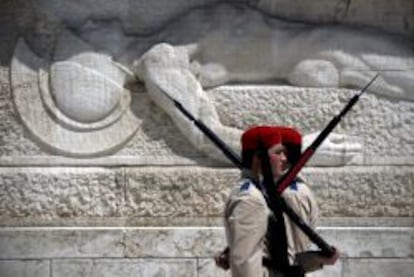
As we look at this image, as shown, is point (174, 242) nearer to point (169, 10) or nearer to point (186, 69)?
point (186, 69)

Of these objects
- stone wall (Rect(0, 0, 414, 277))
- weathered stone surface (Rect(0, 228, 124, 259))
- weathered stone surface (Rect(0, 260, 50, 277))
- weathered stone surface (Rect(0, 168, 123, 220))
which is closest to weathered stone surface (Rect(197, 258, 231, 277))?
stone wall (Rect(0, 0, 414, 277))

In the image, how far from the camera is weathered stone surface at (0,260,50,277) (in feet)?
20.1

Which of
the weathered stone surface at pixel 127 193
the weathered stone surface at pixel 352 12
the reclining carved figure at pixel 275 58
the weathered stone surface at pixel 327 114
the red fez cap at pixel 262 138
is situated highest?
the weathered stone surface at pixel 352 12

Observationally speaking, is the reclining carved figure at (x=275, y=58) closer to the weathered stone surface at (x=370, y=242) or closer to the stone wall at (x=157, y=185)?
the stone wall at (x=157, y=185)

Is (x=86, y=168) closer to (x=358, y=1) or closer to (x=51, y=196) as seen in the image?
(x=51, y=196)

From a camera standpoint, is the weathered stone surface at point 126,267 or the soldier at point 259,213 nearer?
the soldier at point 259,213

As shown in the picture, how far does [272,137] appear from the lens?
12.6ft

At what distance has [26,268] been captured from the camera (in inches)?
242

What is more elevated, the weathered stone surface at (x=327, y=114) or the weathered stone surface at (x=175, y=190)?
the weathered stone surface at (x=327, y=114)

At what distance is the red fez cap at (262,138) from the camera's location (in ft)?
12.6

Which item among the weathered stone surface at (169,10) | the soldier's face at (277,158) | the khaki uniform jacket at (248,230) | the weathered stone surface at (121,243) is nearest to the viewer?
the khaki uniform jacket at (248,230)

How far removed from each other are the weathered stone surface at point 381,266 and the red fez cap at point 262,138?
2464 millimetres

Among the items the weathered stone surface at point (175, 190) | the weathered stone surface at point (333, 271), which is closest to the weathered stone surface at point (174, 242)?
the weathered stone surface at point (175, 190)

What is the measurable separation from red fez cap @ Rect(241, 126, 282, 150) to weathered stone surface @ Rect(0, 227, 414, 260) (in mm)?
2304
